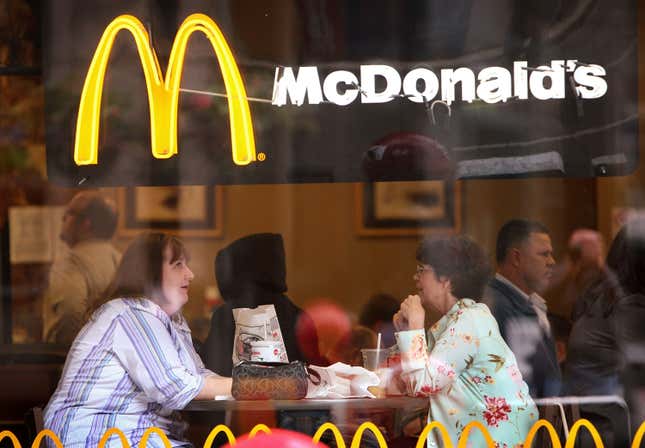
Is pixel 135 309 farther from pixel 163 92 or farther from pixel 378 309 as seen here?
pixel 378 309

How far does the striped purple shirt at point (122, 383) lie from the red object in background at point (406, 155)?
1046mm

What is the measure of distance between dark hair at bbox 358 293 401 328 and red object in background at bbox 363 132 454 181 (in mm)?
663

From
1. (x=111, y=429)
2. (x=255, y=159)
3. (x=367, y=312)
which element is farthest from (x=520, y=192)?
(x=111, y=429)

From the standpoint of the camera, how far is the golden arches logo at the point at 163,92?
13.1 feet

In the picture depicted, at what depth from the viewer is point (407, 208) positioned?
5.54m

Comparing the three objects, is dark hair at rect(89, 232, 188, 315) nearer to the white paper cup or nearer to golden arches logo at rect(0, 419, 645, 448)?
the white paper cup

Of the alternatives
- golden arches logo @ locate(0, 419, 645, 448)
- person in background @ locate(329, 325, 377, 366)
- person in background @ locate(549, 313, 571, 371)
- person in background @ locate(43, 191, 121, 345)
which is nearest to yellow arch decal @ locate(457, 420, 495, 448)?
golden arches logo @ locate(0, 419, 645, 448)

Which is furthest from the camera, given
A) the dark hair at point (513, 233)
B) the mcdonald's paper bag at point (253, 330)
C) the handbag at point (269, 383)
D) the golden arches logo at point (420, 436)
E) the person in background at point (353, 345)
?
the dark hair at point (513, 233)

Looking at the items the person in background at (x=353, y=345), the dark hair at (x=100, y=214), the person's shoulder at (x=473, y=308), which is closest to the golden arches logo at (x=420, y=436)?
the person's shoulder at (x=473, y=308)

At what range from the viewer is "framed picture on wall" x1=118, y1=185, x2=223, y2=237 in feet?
15.2

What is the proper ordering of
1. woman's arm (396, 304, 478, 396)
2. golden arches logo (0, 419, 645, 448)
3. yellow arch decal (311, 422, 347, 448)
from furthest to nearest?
woman's arm (396, 304, 478, 396), golden arches logo (0, 419, 645, 448), yellow arch decal (311, 422, 347, 448)

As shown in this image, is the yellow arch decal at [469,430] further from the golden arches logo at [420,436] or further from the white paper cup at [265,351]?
the white paper cup at [265,351]

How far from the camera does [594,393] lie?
13.7 ft

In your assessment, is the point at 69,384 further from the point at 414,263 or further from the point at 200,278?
the point at 414,263
